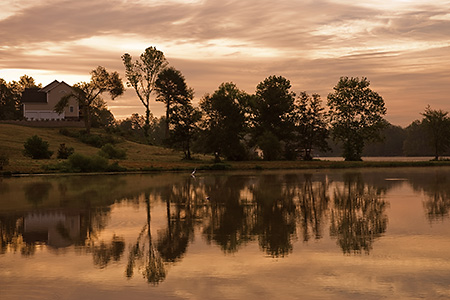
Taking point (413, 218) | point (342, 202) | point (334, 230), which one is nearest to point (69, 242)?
point (334, 230)

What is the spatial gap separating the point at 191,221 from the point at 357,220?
7.26m

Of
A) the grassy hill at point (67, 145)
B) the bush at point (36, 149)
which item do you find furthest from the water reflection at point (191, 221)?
the bush at point (36, 149)

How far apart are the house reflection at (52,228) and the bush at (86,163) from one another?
3990 centimetres

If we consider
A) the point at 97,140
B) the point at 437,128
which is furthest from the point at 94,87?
the point at 437,128

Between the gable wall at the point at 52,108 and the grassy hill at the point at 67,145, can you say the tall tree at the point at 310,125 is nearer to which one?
the grassy hill at the point at 67,145

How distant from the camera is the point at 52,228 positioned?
21.6 meters

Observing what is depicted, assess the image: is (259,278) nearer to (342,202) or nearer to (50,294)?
(50,294)

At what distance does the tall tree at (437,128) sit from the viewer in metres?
114

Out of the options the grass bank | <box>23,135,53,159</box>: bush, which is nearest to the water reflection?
the grass bank

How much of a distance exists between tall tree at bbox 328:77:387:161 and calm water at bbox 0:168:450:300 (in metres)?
70.4

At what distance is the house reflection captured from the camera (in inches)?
742

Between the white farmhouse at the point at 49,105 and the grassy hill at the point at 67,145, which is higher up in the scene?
the white farmhouse at the point at 49,105

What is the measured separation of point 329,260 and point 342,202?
1560 cm

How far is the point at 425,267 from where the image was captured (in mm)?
13695
